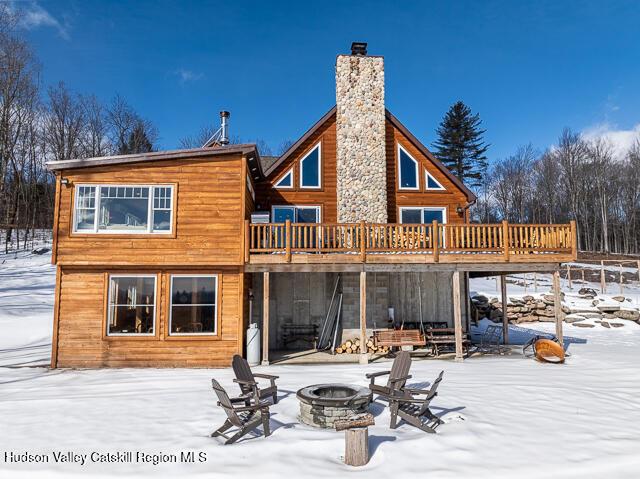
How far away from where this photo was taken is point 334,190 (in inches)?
620

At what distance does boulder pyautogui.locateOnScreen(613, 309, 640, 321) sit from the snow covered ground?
8.77m

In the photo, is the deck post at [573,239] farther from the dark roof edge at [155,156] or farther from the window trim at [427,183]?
the dark roof edge at [155,156]

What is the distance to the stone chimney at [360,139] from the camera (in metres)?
15.1

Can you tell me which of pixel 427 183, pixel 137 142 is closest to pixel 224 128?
pixel 427 183

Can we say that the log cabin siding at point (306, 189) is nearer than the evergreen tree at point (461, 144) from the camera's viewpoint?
Yes

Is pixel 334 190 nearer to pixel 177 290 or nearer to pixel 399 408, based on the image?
A: pixel 177 290

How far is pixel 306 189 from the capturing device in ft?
51.5

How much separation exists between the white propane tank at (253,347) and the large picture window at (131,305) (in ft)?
8.40

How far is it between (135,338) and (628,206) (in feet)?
156

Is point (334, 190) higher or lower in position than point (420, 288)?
higher

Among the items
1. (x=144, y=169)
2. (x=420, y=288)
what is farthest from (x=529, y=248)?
(x=144, y=169)

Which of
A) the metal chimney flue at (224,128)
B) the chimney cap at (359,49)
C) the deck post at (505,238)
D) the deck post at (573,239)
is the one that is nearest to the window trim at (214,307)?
the metal chimney flue at (224,128)

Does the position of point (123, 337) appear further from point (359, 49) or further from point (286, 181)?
point (359, 49)

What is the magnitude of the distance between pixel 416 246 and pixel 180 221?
659cm
